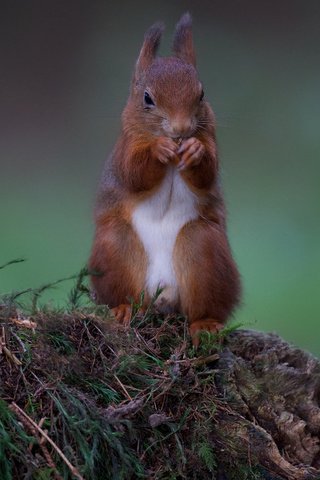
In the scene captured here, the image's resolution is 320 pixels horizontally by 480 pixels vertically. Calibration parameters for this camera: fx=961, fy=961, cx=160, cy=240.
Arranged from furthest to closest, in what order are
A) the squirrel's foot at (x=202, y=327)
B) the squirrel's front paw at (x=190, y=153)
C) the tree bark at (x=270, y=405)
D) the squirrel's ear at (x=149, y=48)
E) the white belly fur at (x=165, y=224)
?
the squirrel's ear at (x=149, y=48) → the white belly fur at (x=165, y=224) → the squirrel's front paw at (x=190, y=153) → the squirrel's foot at (x=202, y=327) → the tree bark at (x=270, y=405)

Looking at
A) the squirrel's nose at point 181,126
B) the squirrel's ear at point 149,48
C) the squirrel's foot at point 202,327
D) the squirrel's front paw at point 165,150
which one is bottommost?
the squirrel's foot at point 202,327

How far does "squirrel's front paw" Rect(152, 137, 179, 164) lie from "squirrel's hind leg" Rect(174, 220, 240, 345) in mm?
172

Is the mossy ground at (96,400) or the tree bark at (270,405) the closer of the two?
the mossy ground at (96,400)

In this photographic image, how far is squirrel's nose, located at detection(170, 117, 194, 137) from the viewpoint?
1981 millimetres

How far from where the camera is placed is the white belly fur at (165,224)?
208cm

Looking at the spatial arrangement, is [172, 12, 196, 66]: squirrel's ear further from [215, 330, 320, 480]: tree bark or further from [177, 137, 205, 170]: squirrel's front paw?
[215, 330, 320, 480]: tree bark

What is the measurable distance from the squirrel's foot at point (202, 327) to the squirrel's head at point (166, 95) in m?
0.39

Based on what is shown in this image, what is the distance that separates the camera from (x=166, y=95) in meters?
2.02

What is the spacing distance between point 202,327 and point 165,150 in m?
0.37

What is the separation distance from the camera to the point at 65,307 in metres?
1.75

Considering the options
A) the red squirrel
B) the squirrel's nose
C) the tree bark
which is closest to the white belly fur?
the red squirrel

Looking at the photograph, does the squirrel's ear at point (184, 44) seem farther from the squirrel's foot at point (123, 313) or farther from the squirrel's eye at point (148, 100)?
the squirrel's foot at point (123, 313)

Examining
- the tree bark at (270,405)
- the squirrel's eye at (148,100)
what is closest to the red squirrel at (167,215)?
the squirrel's eye at (148,100)

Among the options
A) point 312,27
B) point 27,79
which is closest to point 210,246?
point 27,79
